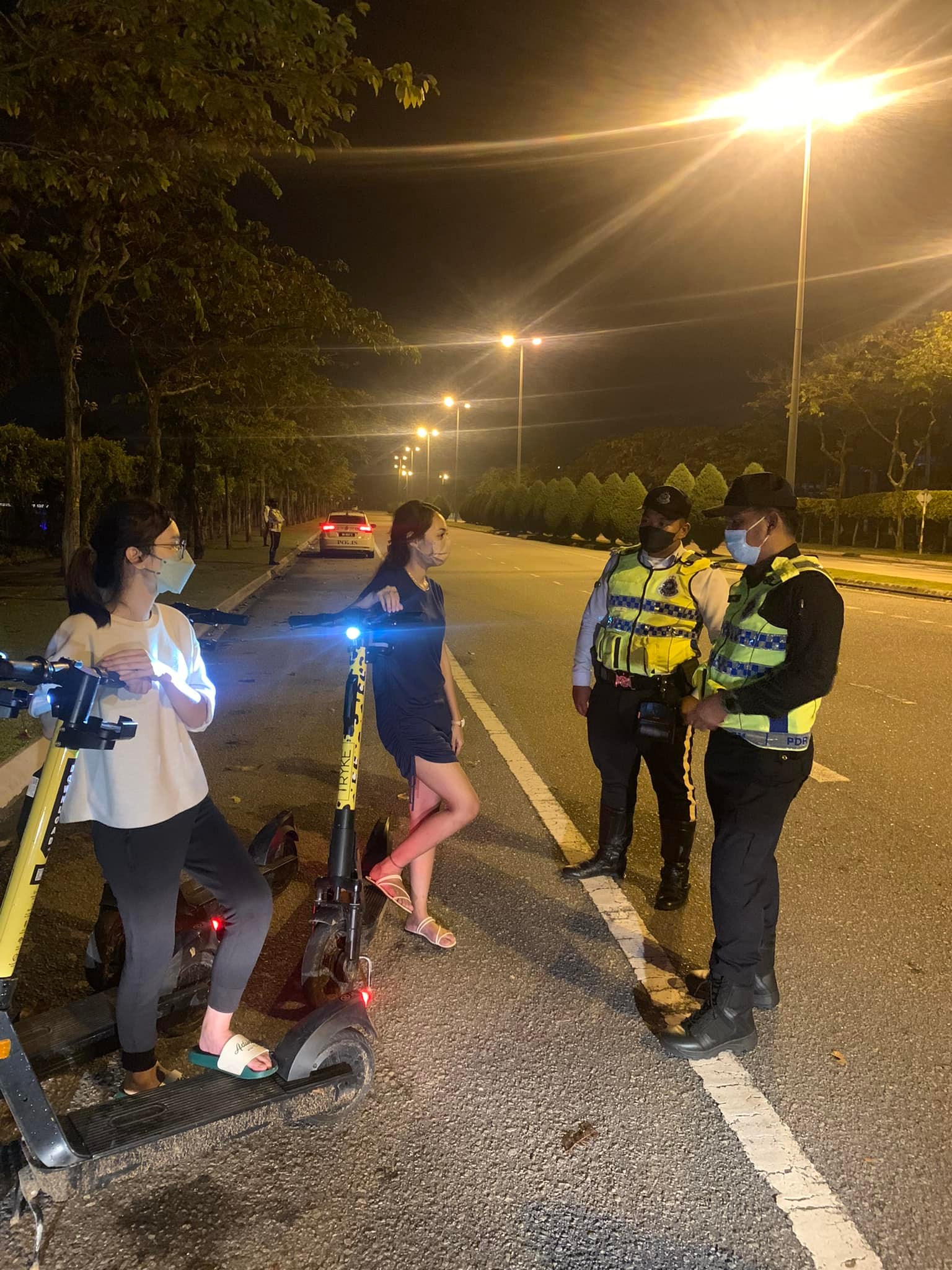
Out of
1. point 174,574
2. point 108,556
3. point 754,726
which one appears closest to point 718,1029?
point 754,726

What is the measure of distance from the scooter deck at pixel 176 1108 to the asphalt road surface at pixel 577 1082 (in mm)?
188

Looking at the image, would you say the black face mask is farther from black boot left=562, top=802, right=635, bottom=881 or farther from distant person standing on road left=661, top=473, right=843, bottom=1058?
black boot left=562, top=802, right=635, bottom=881

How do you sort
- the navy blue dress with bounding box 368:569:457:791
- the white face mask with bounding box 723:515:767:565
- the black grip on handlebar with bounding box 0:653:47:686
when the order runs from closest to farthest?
the black grip on handlebar with bounding box 0:653:47:686
the white face mask with bounding box 723:515:767:565
the navy blue dress with bounding box 368:569:457:791

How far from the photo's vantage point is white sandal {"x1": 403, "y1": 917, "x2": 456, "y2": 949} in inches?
156

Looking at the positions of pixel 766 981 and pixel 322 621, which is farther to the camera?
pixel 766 981

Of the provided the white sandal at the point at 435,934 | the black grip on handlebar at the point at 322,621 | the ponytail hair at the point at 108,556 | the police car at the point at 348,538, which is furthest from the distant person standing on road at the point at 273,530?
the ponytail hair at the point at 108,556

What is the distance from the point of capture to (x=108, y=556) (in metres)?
2.57

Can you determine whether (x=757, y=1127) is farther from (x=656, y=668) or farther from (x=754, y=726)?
(x=656, y=668)

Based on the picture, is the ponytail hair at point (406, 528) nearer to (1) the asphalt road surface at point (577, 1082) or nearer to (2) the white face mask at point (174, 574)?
(2) the white face mask at point (174, 574)

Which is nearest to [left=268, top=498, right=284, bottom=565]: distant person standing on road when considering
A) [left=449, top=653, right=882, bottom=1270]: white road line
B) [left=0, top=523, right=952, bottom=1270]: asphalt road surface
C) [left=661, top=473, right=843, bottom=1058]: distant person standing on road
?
[left=0, top=523, right=952, bottom=1270]: asphalt road surface

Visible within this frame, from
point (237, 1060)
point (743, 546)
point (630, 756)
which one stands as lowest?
point (237, 1060)

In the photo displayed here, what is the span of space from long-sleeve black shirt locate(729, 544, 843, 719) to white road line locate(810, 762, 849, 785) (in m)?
3.54

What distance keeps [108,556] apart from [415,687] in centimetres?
144

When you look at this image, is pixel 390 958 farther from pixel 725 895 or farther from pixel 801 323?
pixel 801 323
